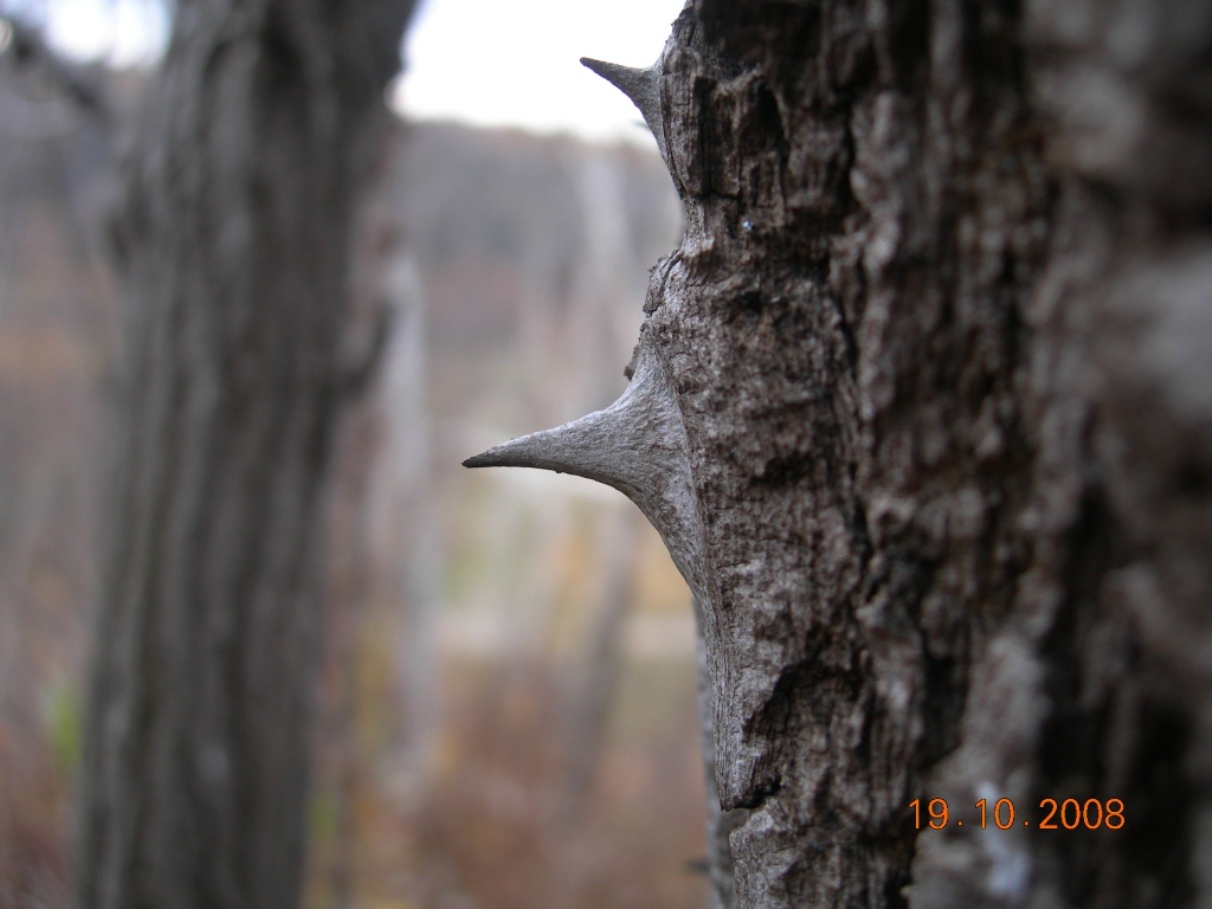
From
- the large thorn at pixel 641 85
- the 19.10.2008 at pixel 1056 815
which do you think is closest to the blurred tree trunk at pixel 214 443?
the large thorn at pixel 641 85

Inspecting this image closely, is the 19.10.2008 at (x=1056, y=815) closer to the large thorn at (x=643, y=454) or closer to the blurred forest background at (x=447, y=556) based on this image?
the large thorn at (x=643, y=454)

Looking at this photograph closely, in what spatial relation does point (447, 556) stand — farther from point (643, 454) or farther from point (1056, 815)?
point (1056, 815)

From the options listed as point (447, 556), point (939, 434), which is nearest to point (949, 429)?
point (939, 434)

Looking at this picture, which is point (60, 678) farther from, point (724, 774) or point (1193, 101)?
point (1193, 101)

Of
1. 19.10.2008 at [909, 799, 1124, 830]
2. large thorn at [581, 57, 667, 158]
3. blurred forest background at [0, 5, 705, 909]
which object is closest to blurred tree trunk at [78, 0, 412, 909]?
blurred forest background at [0, 5, 705, 909]

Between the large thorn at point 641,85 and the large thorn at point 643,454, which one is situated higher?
the large thorn at point 641,85

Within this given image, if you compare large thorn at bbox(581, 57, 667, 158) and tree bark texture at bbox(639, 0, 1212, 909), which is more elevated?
large thorn at bbox(581, 57, 667, 158)

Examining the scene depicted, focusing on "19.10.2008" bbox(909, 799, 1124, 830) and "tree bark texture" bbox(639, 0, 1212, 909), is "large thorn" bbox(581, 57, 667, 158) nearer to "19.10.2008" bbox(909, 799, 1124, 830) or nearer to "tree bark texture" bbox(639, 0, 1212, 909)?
"tree bark texture" bbox(639, 0, 1212, 909)

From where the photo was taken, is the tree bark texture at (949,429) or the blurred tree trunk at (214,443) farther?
the blurred tree trunk at (214,443)
